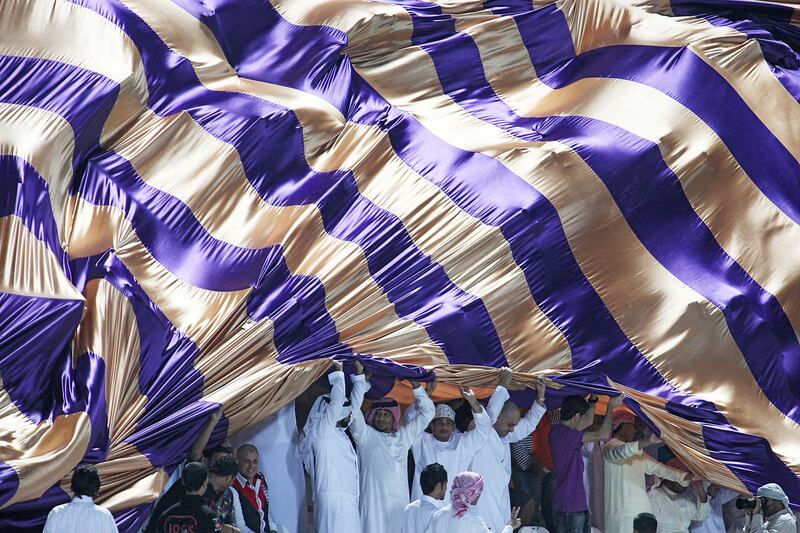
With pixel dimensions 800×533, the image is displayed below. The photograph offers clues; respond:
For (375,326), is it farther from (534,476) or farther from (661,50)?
(661,50)

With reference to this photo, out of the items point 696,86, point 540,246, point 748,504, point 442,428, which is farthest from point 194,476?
point 696,86

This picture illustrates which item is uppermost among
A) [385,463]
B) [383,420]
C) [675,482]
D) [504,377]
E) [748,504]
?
[504,377]

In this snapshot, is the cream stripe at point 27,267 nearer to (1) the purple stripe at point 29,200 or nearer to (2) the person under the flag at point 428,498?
(1) the purple stripe at point 29,200

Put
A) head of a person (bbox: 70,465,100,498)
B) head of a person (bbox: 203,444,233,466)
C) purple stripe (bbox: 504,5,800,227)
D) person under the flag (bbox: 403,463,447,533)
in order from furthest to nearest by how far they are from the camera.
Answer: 1. purple stripe (bbox: 504,5,800,227)
2. head of a person (bbox: 203,444,233,466)
3. person under the flag (bbox: 403,463,447,533)
4. head of a person (bbox: 70,465,100,498)

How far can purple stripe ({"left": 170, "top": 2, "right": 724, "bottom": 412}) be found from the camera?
1234 cm

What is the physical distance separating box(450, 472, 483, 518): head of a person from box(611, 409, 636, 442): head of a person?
289 centimetres

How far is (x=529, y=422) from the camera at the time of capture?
11.6 metres

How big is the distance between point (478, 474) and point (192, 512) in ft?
6.37

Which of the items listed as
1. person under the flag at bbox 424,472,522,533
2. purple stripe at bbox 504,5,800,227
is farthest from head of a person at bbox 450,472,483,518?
purple stripe at bbox 504,5,800,227

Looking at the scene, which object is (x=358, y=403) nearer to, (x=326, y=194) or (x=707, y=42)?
(x=326, y=194)

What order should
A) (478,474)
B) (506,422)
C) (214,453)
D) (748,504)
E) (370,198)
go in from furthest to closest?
(370,198), (506,422), (748,504), (214,453), (478,474)

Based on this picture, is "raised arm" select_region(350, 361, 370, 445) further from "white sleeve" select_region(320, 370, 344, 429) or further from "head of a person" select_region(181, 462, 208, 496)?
"head of a person" select_region(181, 462, 208, 496)

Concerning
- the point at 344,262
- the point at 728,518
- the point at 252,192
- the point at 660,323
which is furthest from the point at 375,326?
the point at 728,518

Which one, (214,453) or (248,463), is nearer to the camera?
(214,453)
